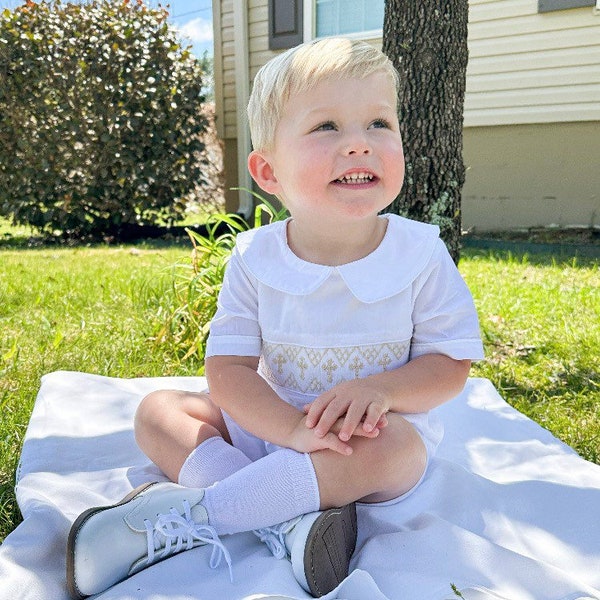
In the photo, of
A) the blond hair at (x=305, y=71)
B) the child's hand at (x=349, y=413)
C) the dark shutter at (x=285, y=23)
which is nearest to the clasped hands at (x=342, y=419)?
the child's hand at (x=349, y=413)

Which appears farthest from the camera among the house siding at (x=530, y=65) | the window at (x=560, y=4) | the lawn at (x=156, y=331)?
the house siding at (x=530, y=65)

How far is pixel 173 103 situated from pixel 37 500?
22.7ft

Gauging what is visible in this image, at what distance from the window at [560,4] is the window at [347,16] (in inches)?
65.2

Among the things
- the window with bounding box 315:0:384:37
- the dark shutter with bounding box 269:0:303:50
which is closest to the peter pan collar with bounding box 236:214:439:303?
the window with bounding box 315:0:384:37

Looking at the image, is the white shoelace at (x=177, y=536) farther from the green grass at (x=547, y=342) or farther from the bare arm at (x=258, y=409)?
the green grass at (x=547, y=342)

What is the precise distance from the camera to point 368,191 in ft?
5.62

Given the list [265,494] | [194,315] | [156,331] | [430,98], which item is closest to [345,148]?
[265,494]

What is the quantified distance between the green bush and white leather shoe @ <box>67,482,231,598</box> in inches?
267

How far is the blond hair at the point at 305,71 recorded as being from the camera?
1.72 metres

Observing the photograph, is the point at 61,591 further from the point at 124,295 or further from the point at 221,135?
the point at 221,135

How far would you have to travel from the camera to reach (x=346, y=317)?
1.84m

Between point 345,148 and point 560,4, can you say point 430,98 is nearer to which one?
point 345,148

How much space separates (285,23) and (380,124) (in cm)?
691

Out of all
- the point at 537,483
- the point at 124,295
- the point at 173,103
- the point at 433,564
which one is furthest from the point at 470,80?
the point at 433,564
